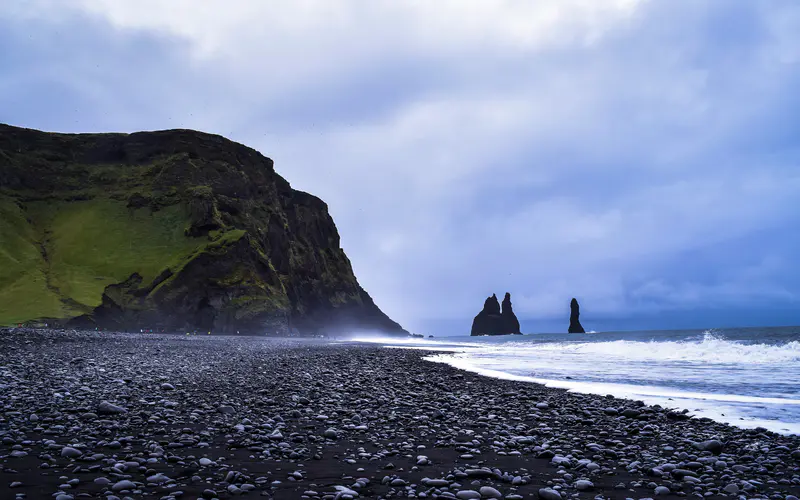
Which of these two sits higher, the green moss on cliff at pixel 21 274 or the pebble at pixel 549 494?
the green moss on cliff at pixel 21 274

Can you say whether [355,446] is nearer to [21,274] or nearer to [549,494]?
[549,494]

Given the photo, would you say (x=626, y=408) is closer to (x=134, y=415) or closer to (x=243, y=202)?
(x=134, y=415)

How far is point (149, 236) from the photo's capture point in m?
93.4

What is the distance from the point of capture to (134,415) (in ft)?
29.4

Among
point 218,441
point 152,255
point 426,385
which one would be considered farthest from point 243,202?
point 218,441

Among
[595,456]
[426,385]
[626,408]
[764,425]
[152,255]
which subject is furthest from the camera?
[152,255]

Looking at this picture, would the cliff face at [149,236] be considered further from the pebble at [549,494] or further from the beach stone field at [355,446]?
the pebble at [549,494]

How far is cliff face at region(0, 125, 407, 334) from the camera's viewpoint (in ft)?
254

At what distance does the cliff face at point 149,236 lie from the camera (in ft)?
254

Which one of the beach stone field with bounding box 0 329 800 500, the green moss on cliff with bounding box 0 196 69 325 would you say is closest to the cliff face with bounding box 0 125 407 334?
the green moss on cliff with bounding box 0 196 69 325

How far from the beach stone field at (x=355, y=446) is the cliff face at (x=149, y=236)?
62849 mm

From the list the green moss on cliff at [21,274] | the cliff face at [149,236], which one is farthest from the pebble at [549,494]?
the cliff face at [149,236]

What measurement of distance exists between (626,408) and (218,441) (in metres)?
9.02

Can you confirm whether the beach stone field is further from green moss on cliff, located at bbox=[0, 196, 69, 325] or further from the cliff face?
the cliff face
